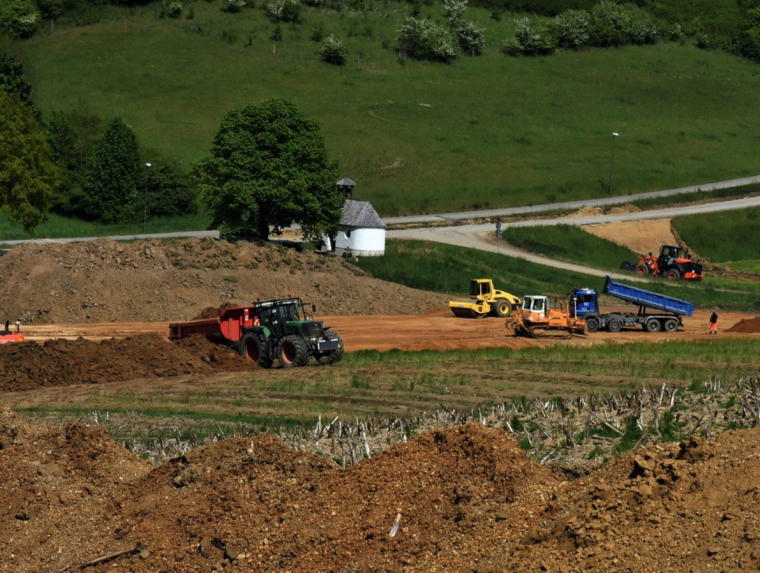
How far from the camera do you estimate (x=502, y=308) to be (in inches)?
2286

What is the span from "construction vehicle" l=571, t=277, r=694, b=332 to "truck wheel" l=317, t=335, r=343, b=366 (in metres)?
15.9

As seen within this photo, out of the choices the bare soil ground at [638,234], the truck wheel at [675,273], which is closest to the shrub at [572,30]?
the bare soil ground at [638,234]

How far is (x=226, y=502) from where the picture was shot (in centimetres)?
1961

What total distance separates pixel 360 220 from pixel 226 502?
55.3 meters

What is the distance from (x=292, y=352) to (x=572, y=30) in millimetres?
122236

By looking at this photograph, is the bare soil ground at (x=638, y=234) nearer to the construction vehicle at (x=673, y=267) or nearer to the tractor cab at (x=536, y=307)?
the construction vehicle at (x=673, y=267)

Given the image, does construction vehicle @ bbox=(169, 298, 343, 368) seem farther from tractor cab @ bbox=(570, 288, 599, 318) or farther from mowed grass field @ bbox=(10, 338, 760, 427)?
tractor cab @ bbox=(570, 288, 599, 318)

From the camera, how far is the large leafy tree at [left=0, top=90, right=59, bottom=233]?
67062 mm

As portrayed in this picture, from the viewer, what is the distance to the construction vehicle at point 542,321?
48.7 meters

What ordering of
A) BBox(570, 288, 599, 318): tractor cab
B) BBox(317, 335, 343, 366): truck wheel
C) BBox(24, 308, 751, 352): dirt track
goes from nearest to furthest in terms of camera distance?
BBox(317, 335, 343, 366): truck wheel
BBox(24, 308, 751, 352): dirt track
BBox(570, 288, 599, 318): tractor cab

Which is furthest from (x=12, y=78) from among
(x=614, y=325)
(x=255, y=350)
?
(x=255, y=350)

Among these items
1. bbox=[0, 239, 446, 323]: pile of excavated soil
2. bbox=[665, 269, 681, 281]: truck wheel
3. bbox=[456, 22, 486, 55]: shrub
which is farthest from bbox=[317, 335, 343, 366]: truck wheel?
bbox=[456, 22, 486, 55]: shrub

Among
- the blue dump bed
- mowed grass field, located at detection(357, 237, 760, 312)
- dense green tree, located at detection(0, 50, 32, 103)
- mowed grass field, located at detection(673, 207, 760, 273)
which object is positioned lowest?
mowed grass field, located at detection(673, 207, 760, 273)

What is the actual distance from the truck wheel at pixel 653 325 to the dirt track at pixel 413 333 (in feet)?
1.52
